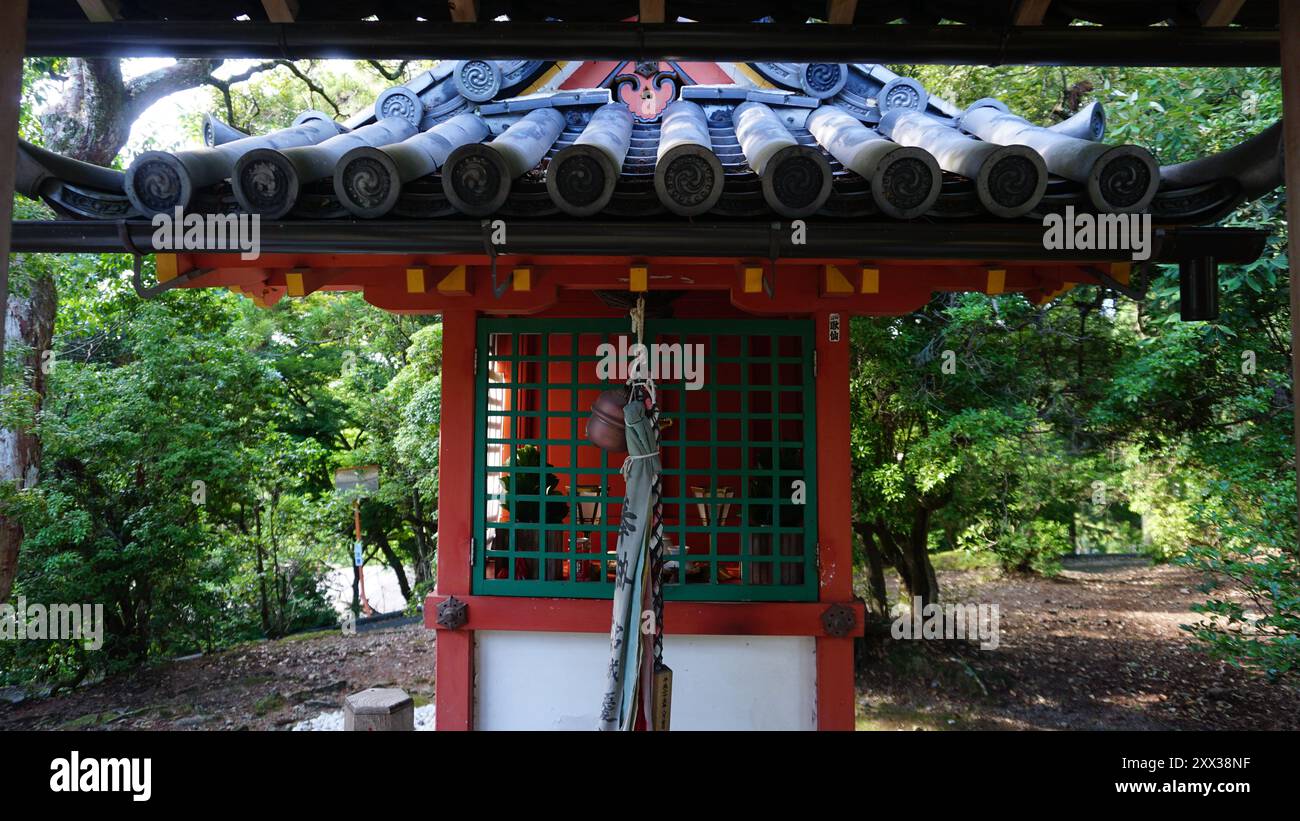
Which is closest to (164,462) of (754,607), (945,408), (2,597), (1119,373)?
(2,597)

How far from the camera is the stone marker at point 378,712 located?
9.07ft

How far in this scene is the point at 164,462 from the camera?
8258 millimetres

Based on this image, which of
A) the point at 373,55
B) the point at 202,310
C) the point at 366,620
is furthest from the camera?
the point at 366,620

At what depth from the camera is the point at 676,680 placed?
4.29 metres

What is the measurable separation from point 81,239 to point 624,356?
2.50 m

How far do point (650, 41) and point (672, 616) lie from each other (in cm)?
296

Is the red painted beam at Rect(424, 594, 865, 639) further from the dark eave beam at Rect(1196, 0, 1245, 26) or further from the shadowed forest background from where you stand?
the shadowed forest background

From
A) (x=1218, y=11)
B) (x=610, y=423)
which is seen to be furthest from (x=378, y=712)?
(x=1218, y=11)

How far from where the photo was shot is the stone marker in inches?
109

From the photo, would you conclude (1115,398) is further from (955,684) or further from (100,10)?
(100,10)

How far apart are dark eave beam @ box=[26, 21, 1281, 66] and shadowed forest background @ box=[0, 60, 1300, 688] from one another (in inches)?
185

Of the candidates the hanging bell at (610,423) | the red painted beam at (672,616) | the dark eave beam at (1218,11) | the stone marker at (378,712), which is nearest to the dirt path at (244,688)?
the red painted beam at (672,616)

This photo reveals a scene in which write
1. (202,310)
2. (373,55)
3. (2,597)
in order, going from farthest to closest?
(202,310)
(2,597)
(373,55)

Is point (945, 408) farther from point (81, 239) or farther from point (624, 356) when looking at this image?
point (81, 239)
